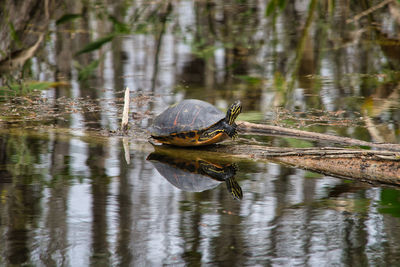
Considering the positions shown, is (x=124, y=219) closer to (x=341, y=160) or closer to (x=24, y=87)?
(x=341, y=160)

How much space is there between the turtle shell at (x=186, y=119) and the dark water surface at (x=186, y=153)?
0.63 feet

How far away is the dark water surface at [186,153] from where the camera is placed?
103 inches

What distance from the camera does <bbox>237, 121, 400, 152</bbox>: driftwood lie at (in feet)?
12.1

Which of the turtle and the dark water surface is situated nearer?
the dark water surface

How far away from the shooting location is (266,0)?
11.7 meters

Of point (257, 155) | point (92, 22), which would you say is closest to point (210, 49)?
point (92, 22)

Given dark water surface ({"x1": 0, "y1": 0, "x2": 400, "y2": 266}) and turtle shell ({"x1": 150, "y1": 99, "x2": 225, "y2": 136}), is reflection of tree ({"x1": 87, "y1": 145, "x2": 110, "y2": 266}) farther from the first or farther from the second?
turtle shell ({"x1": 150, "y1": 99, "x2": 225, "y2": 136})

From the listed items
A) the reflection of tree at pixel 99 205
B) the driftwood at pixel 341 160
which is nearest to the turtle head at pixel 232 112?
the driftwood at pixel 341 160

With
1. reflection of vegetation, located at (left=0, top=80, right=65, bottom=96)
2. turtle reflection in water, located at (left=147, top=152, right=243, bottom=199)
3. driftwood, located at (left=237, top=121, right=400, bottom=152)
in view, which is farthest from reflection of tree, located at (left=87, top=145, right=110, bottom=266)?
reflection of vegetation, located at (left=0, top=80, right=65, bottom=96)

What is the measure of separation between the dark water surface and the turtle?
0.46 ft

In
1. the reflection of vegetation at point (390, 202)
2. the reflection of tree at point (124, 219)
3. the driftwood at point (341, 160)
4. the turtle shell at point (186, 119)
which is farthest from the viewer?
the turtle shell at point (186, 119)

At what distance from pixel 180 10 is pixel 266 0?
2.02 metres

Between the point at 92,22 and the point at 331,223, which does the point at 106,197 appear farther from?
the point at 92,22

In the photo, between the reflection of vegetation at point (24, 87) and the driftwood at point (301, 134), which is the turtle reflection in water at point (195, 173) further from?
the reflection of vegetation at point (24, 87)
